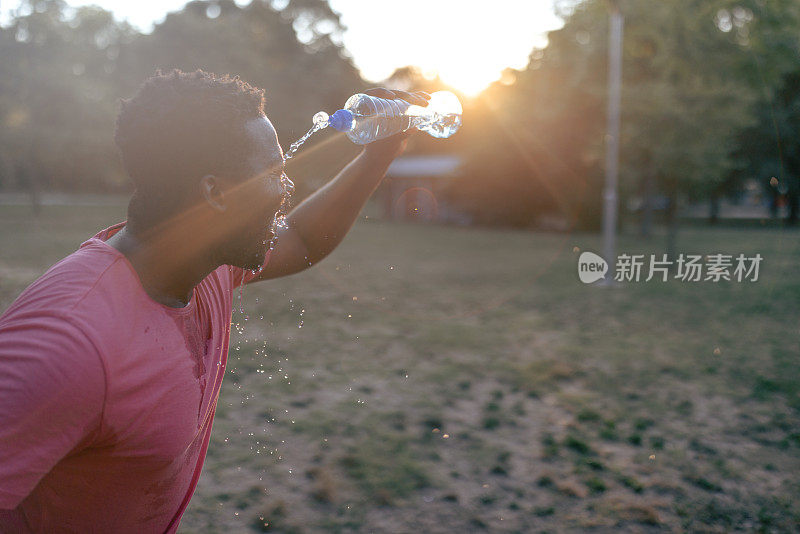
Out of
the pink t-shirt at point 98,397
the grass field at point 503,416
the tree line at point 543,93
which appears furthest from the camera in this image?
the tree line at point 543,93

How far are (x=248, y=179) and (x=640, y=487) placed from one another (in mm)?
3679

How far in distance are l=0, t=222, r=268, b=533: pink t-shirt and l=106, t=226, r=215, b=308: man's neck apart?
5cm

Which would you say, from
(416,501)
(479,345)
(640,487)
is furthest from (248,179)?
Answer: (479,345)

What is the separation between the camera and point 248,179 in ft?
5.25

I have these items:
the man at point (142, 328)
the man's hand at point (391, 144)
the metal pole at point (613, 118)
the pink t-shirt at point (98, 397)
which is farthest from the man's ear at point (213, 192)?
the metal pole at point (613, 118)

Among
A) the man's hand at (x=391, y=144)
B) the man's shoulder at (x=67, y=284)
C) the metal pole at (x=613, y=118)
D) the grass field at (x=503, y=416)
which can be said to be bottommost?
the grass field at (x=503, y=416)

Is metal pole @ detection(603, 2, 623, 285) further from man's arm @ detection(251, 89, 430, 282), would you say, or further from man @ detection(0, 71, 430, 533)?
man @ detection(0, 71, 430, 533)

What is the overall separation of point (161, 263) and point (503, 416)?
4.42m

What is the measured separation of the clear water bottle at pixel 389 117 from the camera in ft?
7.25

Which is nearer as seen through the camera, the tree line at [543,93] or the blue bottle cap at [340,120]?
the blue bottle cap at [340,120]

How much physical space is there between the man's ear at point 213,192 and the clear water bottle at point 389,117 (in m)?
0.66

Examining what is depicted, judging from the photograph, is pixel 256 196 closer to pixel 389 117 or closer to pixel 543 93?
pixel 389 117

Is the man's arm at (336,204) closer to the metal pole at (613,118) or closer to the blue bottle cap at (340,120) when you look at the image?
the blue bottle cap at (340,120)

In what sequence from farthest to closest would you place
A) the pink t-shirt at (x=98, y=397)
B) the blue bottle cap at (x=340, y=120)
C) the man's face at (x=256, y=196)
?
the blue bottle cap at (x=340, y=120)
the man's face at (x=256, y=196)
the pink t-shirt at (x=98, y=397)
